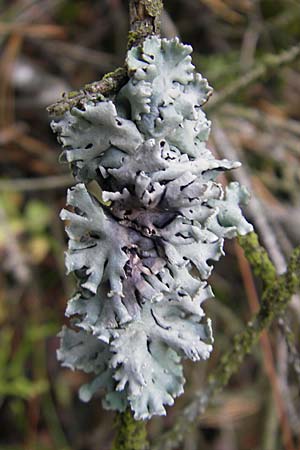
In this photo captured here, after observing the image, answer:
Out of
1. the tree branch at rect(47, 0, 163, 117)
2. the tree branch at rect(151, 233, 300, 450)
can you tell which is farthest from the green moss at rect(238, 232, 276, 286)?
the tree branch at rect(47, 0, 163, 117)

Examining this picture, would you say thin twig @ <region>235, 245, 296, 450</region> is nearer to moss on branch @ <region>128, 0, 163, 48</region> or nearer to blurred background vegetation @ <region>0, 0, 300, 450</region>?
blurred background vegetation @ <region>0, 0, 300, 450</region>

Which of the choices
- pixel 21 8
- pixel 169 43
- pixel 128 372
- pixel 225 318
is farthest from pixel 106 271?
pixel 21 8

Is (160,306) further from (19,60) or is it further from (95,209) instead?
(19,60)

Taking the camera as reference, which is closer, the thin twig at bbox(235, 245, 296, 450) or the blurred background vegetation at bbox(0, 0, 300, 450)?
the thin twig at bbox(235, 245, 296, 450)

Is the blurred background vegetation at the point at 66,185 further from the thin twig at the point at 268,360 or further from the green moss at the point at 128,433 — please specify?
the green moss at the point at 128,433

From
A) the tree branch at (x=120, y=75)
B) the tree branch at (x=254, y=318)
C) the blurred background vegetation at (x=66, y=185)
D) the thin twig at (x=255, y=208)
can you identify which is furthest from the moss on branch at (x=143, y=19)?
the blurred background vegetation at (x=66, y=185)

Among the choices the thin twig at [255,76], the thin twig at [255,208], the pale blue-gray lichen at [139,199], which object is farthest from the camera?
the thin twig at [255,76]
